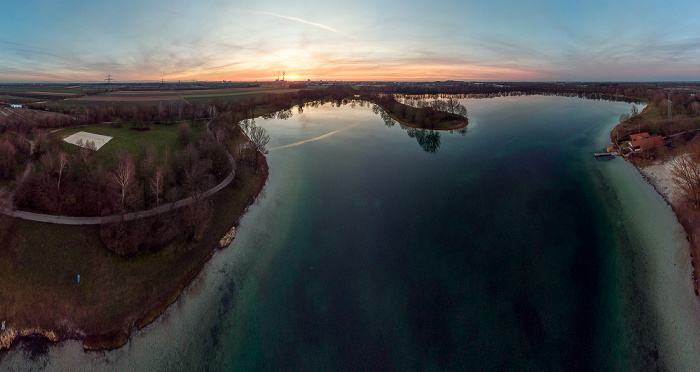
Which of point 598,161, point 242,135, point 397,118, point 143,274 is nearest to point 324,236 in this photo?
point 143,274

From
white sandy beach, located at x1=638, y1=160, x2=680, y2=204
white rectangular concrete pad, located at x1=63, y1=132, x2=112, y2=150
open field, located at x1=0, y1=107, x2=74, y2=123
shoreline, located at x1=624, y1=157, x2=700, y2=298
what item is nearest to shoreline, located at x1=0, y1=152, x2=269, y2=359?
white rectangular concrete pad, located at x1=63, y1=132, x2=112, y2=150

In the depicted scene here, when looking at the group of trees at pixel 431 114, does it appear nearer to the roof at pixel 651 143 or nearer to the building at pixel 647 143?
the building at pixel 647 143

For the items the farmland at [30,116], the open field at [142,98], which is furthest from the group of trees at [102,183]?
the open field at [142,98]

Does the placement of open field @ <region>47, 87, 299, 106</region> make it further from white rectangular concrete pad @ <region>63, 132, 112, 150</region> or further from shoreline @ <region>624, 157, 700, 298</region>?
shoreline @ <region>624, 157, 700, 298</region>

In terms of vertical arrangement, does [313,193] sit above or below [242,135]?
below

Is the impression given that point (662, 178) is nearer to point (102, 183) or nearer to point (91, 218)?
point (91, 218)

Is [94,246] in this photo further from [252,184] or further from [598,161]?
[598,161]

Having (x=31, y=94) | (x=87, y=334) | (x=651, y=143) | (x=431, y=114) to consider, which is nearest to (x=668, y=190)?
(x=651, y=143)
